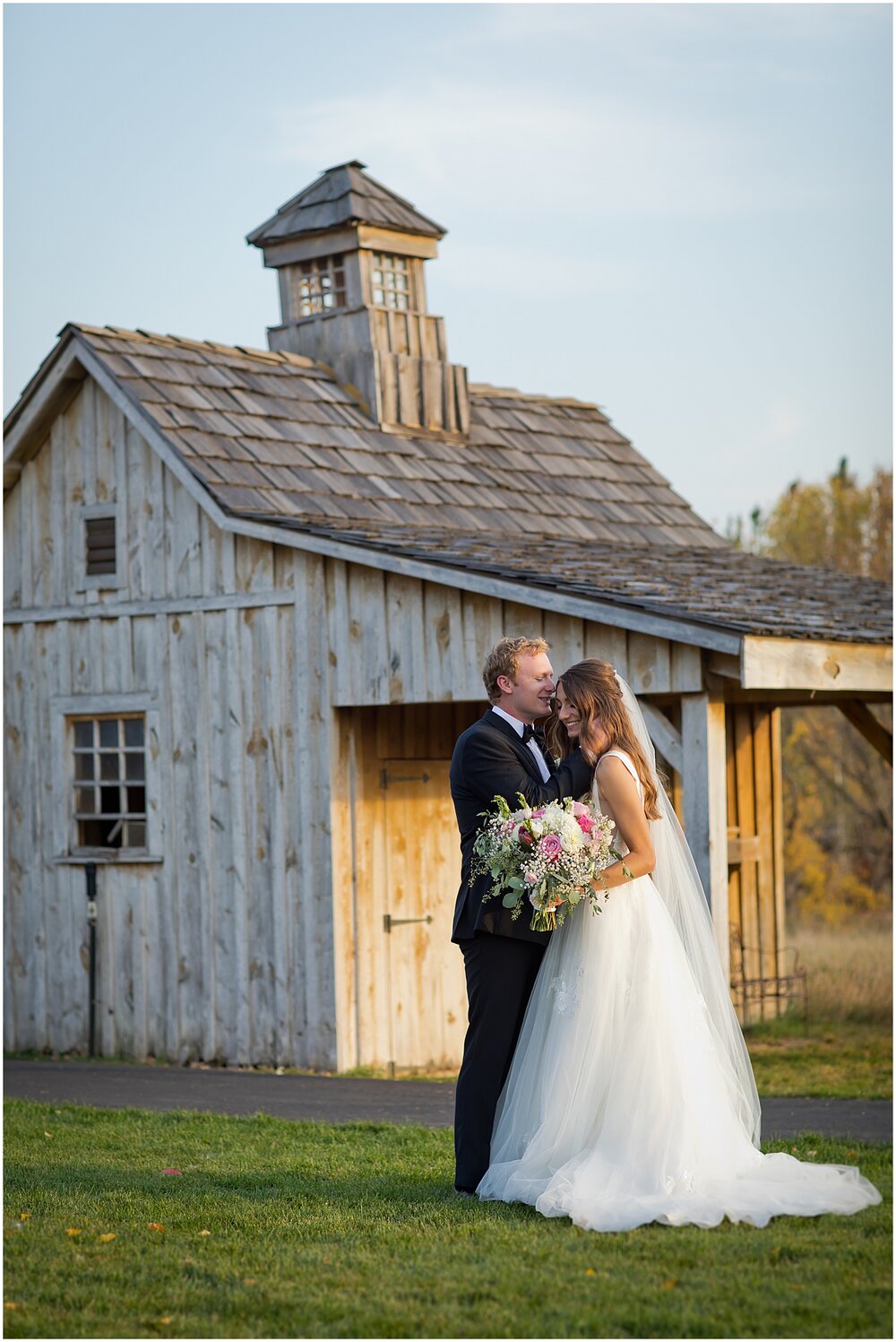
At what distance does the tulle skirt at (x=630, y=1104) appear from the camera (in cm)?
613

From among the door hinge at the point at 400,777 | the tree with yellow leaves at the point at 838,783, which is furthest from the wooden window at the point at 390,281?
the tree with yellow leaves at the point at 838,783

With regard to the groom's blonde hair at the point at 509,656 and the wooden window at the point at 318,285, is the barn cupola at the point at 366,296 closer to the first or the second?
the wooden window at the point at 318,285

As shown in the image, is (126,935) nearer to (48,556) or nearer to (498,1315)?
(48,556)

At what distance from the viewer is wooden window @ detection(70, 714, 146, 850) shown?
44.0 ft

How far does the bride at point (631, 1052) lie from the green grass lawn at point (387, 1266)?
0.23m

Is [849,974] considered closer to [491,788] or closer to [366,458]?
[366,458]

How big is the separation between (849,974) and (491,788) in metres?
10.3

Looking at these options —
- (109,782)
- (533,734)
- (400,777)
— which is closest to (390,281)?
(400,777)

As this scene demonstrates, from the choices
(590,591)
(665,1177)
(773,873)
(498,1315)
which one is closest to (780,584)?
(590,591)

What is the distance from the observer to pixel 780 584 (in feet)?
40.5

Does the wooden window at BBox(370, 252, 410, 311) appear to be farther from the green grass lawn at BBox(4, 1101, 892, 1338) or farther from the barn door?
the green grass lawn at BBox(4, 1101, 892, 1338)

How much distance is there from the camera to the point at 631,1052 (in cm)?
651

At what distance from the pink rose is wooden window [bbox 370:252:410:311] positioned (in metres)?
10.3

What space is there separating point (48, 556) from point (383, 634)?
11.8 feet
